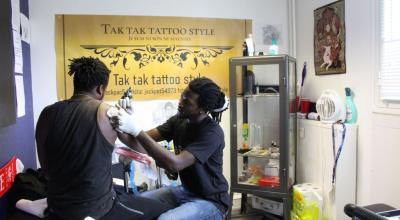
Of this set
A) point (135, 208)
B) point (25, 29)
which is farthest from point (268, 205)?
point (25, 29)

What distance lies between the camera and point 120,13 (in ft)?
9.84

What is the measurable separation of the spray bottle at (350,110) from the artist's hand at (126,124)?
69.0 inches

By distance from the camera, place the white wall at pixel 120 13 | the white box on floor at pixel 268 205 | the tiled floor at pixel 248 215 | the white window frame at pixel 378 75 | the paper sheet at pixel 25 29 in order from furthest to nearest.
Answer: the tiled floor at pixel 248 215
the white box on floor at pixel 268 205
the white wall at pixel 120 13
the paper sheet at pixel 25 29
the white window frame at pixel 378 75

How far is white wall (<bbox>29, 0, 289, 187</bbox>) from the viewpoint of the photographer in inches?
112

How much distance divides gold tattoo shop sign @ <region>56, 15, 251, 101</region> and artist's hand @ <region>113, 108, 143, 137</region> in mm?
1505

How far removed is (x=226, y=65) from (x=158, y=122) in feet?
2.74

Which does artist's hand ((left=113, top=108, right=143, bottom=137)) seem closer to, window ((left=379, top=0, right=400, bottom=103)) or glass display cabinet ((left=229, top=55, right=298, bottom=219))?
glass display cabinet ((left=229, top=55, right=298, bottom=219))

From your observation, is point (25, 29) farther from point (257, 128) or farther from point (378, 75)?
point (378, 75)

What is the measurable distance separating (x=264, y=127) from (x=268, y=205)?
693 millimetres

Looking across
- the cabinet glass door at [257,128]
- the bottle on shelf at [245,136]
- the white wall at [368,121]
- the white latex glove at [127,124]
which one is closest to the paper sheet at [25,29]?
the white latex glove at [127,124]

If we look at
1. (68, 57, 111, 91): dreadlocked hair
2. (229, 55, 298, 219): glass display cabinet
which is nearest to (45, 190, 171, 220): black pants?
→ (68, 57, 111, 91): dreadlocked hair

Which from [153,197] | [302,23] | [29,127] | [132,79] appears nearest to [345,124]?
[302,23]

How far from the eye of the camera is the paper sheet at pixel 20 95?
2.26 metres

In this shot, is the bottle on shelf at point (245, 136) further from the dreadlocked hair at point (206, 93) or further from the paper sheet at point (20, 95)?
the paper sheet at point (20, 95)
